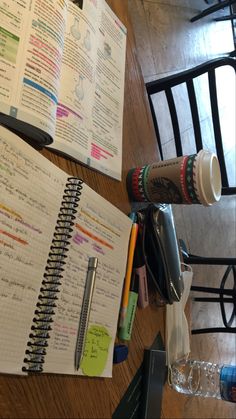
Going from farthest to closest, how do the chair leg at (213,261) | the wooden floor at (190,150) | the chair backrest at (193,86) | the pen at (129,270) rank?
the wooden floor at (190,150) < the chair leg at (213,261) < the chair backrest at (193,86) < the pen at (129,270)

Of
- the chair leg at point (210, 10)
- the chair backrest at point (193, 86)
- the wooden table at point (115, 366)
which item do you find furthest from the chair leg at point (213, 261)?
the chair leg at point (210, 10)

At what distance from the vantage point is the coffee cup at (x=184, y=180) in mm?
744

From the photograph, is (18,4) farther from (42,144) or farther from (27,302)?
(27,302)

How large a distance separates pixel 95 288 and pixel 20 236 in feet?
0.70

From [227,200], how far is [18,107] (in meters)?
2.04

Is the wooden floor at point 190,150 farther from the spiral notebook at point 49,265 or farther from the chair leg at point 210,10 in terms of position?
the spiral notebook at point 49,265

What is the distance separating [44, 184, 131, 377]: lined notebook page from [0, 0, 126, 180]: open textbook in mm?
84

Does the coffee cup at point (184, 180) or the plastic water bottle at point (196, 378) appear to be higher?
the coffee cup at point (184, 180)

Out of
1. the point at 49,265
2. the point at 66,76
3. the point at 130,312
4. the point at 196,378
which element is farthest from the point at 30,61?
the point at 196,378

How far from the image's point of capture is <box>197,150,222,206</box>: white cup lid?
29.1 inches

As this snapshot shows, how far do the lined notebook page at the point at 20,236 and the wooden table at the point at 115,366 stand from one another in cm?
5

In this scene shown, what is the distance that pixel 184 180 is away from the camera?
29.7 inches

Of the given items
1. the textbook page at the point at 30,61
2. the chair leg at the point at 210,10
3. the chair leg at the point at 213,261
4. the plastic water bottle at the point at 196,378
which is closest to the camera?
the textbook page at the point at 30,61

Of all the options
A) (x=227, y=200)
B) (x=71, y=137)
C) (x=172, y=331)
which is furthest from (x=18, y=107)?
(x=227, y=200)
